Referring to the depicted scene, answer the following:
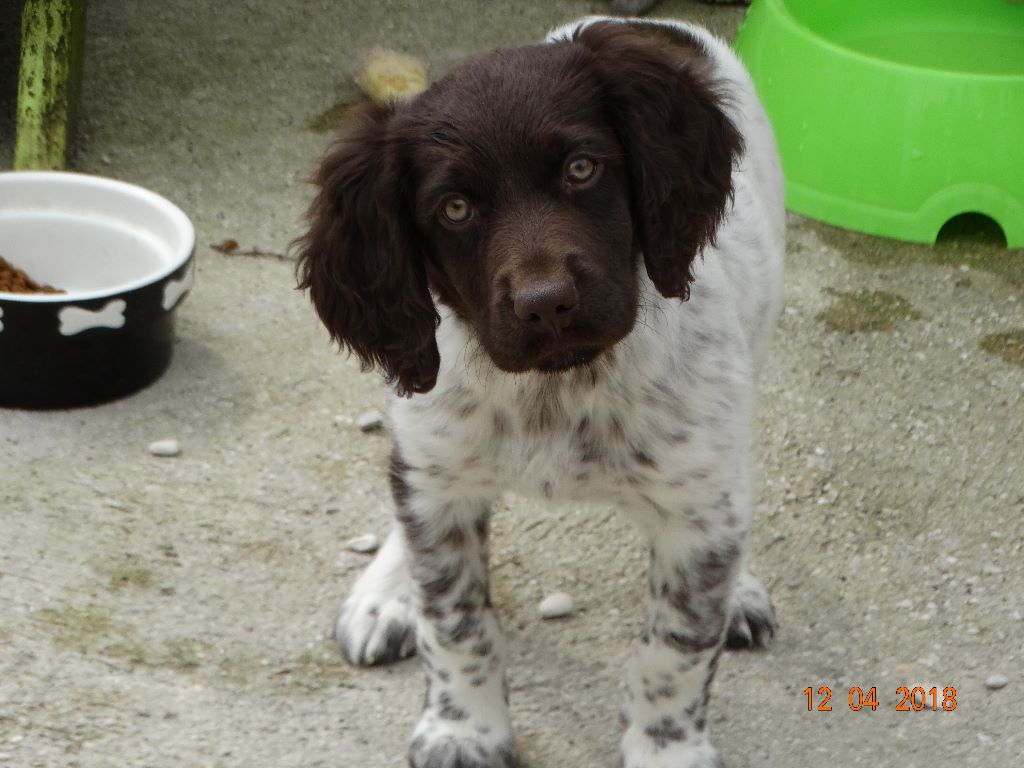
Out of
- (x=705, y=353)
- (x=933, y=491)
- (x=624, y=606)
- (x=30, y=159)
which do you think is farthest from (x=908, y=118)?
(x=30, y=159)

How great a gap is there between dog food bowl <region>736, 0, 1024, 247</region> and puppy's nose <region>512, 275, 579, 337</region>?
2923 millimetres

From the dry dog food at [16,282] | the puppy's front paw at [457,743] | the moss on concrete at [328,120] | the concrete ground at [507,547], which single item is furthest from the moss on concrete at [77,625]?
the moss on concrete at [328,120]

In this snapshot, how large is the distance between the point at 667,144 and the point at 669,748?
1.20 metres

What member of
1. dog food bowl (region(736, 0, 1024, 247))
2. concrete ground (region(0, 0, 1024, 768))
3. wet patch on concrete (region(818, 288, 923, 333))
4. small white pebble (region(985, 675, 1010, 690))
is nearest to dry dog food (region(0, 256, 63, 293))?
concrete ground (region(0, 0, 1024, 768))

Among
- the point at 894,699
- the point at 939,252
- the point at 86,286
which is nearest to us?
the point at 894,699

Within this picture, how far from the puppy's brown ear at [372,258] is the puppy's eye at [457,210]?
0.10m

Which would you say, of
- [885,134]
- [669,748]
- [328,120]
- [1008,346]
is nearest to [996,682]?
[669,748]

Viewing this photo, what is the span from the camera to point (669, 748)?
289cm

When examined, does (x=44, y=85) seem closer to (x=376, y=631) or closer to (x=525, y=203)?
(x=376, y=631)

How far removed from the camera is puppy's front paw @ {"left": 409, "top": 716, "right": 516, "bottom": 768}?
2918 mm

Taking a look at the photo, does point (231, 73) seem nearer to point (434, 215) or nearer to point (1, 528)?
point (1, 528)

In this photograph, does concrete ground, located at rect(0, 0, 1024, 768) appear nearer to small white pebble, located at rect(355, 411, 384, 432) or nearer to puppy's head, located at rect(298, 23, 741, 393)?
small white pebble, located at rect(355, 411, 384, 432)

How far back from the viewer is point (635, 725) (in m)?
2.93

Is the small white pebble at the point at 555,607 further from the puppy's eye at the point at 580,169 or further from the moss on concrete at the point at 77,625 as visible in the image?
the puppy's eye at the point at 580,169
